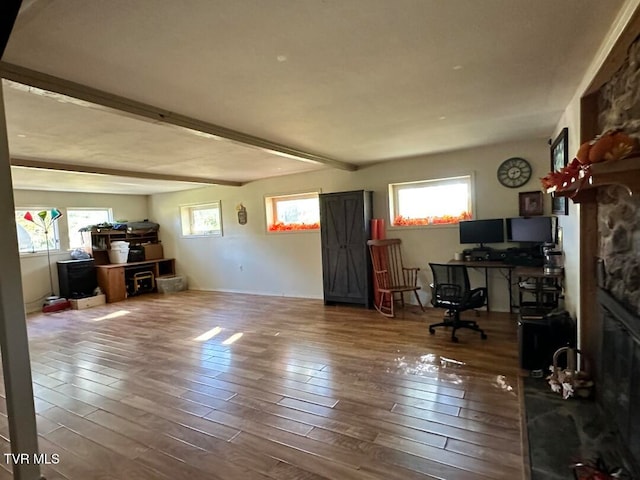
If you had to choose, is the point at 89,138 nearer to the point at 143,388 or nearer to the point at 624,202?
the point at 143,388

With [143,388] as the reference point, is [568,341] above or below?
above

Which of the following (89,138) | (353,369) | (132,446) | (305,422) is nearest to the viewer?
(132,446)

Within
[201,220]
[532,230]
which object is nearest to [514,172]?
[532,230]

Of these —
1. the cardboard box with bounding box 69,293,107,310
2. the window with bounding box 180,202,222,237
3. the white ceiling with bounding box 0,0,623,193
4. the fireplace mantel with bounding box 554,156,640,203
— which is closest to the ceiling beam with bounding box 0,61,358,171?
the white ceiling with bounding box 0,0,623,193

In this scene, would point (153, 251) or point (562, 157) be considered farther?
point (153, 251)

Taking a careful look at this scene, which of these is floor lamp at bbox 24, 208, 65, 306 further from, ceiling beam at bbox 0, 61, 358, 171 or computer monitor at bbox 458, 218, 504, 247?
computer monitor at bbox 458, 218, 504, 247

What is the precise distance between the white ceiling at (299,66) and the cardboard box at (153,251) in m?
4.44

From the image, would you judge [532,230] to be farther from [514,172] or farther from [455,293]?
[455,293]

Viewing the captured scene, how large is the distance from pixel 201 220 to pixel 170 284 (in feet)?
5.28

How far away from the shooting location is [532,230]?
4.40 m

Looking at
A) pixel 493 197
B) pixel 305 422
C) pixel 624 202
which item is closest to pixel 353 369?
pixel 305 422

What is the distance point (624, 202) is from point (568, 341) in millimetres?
1444

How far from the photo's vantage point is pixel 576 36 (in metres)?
1.91

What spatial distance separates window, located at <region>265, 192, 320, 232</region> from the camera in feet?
21.7
